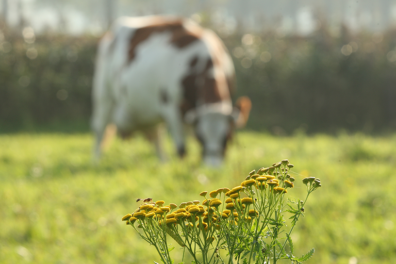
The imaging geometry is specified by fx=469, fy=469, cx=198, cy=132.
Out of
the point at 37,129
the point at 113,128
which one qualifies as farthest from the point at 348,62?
the point at 37,129

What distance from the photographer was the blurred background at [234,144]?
3014 mm

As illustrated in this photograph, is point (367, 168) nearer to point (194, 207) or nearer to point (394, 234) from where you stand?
point (394, 234)

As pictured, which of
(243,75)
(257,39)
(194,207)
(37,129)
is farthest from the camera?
(257,39)

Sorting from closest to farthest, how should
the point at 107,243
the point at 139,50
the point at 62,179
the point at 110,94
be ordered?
the point at 107,243, the point at 62,179, the point at 139,50, the point at 110,94

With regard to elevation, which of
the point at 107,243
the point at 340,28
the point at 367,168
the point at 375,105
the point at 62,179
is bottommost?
the point at 107,243

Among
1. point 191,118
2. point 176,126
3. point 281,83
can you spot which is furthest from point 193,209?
point 281,83

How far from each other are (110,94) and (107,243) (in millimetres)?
4102

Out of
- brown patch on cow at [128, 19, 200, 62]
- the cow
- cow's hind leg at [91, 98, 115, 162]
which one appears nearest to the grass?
cow's hind leg at [91, 98, 115, 162]

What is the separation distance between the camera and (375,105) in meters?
10.3

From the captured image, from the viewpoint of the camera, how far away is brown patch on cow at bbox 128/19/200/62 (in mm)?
5445

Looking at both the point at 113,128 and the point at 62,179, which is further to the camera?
the point at 113,128

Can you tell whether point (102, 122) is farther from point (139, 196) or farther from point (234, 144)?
point (139, 196)

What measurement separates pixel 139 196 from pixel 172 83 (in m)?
1.75

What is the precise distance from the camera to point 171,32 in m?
5.79
